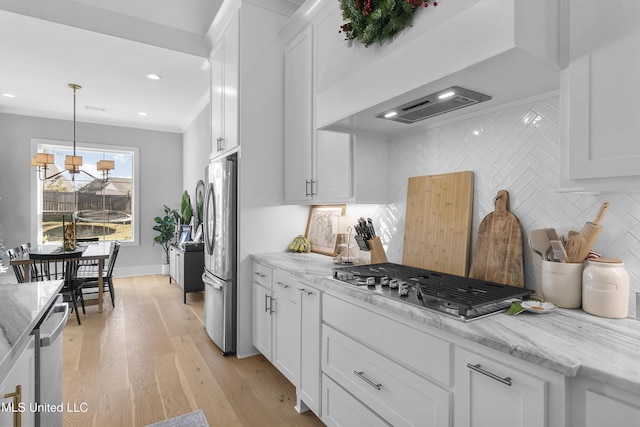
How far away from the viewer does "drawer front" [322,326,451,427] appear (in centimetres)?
128

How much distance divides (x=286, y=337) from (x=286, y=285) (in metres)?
0.36

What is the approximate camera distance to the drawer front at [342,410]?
158cm

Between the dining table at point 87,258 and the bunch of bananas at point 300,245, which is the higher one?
the bunch of bananas at point 300,245

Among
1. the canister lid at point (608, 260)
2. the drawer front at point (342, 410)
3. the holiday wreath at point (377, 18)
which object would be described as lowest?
the drawer front at point (342, 410)

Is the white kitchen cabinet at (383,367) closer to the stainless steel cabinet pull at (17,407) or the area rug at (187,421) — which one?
the area rug at (187,421)

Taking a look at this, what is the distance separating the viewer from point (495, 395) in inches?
42.1

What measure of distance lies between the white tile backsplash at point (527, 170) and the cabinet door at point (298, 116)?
891mm

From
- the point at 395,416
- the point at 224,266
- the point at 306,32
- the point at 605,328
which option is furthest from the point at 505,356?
the point at 306,32

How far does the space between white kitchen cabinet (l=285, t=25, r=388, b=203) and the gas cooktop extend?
593mm

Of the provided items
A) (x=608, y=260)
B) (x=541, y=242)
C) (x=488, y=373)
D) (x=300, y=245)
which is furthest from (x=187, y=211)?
(x=608, y=260)

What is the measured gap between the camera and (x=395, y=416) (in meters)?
1.44

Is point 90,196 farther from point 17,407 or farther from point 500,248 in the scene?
point 500,248

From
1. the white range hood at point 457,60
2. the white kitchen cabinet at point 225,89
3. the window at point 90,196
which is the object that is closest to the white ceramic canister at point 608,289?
the white range hood at point 457,60

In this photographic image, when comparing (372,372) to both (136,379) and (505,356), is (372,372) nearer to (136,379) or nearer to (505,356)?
(505,356)
